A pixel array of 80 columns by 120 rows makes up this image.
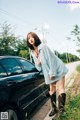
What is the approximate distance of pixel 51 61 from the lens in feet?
15.2

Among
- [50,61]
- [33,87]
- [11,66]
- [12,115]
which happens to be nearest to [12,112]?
[12,115]

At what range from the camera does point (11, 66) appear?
495 cm

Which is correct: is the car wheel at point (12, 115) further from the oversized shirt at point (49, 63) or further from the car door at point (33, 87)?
the oversized shirt at point (49, 63)

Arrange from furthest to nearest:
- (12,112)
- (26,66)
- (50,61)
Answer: (26,66), (50,61), (12,112)

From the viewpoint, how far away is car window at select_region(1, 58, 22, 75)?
15.3 ft

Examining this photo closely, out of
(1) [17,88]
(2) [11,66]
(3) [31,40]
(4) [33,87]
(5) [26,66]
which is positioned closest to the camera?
(1) [17,88]

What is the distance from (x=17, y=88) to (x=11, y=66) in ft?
2.10

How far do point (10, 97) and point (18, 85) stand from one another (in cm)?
47

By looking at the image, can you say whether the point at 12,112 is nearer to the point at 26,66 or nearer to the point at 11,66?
the point at 11,66

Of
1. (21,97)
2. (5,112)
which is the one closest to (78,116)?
(21,97)

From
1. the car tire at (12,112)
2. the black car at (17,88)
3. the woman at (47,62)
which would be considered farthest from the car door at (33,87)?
the woman at (47,62)

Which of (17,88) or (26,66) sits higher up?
(26,66)

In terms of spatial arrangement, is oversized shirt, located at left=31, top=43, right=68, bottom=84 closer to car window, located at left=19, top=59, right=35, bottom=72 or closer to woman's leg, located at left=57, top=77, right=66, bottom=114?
woman's leg, located at left=57, top=77, right=66, bottom=114

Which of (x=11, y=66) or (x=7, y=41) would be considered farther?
(x=7, y=41)
